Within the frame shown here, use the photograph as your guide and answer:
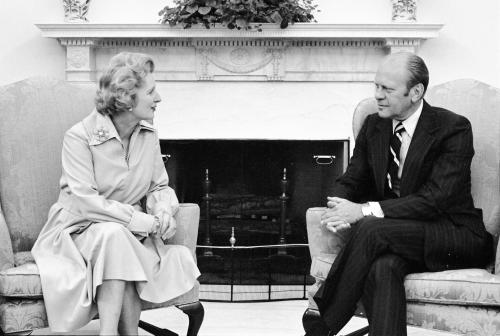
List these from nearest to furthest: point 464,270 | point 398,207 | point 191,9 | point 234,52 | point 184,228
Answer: point 464,270
point 398,207
point 184,228
point 191,9
point 234,52

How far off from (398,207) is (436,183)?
17 centimetres

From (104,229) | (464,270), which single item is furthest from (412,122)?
(104,229)

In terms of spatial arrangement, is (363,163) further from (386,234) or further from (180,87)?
(180,87)

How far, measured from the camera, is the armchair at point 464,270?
2480 mm

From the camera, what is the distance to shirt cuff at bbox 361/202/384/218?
8.92 ft

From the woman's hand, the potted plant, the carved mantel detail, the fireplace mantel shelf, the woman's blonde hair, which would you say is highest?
the potted plant

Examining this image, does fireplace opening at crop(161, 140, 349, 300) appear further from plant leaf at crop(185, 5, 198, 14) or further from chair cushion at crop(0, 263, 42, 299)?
chair cushion at crop(0, 263, 42, 299)

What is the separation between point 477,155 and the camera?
3.01m

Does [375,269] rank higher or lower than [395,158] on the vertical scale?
lower

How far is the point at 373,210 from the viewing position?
2.73 m

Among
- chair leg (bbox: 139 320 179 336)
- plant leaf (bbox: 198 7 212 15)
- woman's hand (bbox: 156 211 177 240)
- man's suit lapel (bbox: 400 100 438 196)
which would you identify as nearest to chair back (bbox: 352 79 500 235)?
man's suit lapel (bbox: 400 100 438 196)

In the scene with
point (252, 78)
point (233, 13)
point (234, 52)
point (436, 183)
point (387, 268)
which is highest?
point (233, 13)

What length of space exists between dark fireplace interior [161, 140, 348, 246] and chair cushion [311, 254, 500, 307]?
8.02 ft

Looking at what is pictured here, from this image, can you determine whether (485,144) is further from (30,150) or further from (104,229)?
(30,150)
